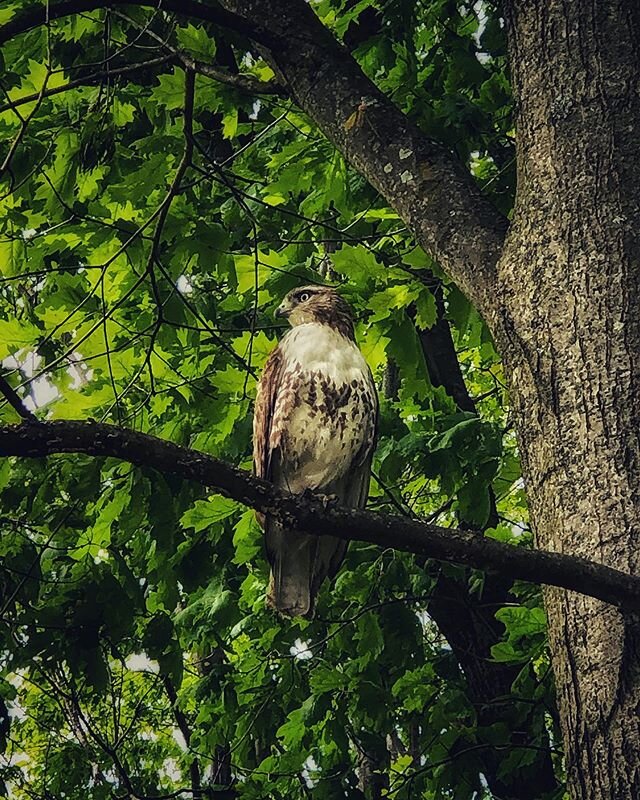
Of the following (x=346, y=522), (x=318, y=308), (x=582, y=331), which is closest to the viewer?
(x=346, y=522)

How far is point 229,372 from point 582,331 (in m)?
1.90

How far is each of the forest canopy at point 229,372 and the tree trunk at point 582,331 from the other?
1.52 feet

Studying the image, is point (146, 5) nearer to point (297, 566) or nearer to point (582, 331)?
point (582, 331)

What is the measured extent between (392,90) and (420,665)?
8.66 feet

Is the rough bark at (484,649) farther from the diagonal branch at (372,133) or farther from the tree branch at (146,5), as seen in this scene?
the tree branch at (146,5)

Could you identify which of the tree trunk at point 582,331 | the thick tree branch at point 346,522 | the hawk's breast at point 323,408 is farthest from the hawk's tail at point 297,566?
the thick tree branch at point 346,522

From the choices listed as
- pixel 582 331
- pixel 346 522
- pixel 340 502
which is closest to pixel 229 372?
pixel 340 502

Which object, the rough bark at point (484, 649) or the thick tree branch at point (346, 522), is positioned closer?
the thick tree branch at point (346, 522)

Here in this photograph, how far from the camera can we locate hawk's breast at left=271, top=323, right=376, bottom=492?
12.8 feet

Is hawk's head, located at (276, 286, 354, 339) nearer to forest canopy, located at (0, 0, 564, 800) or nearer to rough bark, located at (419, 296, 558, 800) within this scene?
forest canopy, located at (0, 0, 564, 800)

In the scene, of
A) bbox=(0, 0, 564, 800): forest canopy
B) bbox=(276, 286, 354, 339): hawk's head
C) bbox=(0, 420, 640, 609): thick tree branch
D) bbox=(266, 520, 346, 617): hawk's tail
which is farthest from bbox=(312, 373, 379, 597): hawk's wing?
bbox=(0, 420, 640, 609): thick tree branch

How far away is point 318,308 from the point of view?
4.29 m

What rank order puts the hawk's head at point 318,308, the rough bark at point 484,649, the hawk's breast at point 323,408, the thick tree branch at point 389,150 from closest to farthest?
1. the thick tree branch at point 389,150
2. the hawk's breast at point 323,408
3. the hawk's head at point 318,308
4. the rough bark at point 484,649

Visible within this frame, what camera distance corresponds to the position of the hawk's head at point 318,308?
14.0 feet
